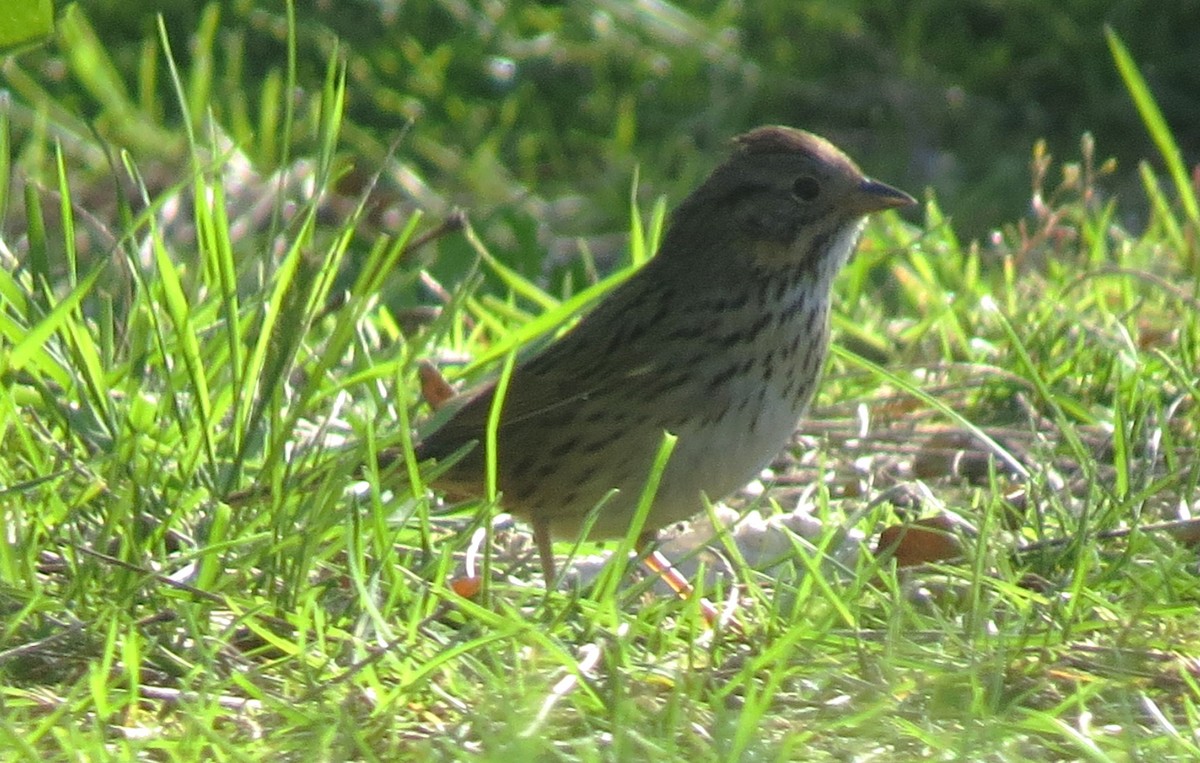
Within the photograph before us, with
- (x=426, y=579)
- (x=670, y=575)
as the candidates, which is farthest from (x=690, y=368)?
(x=426, y=579)

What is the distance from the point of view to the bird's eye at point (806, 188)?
4.79 meters

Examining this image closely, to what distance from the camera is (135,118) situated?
7145 millimetres

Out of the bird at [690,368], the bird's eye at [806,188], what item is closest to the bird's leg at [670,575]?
the bird at [690,368]

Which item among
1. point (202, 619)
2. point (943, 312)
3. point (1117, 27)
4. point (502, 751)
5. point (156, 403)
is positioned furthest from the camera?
point (1117, 27)

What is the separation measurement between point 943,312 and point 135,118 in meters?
3.10

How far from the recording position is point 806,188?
479 centimetres

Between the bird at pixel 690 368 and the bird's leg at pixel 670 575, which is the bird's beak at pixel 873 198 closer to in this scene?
the bird at pixel 690 368

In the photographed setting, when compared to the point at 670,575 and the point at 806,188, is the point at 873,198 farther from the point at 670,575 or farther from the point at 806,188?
the point at 670,575

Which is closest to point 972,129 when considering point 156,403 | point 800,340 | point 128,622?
point 800,340

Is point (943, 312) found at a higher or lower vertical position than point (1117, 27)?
lower

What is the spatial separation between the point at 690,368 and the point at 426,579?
3.03 ft

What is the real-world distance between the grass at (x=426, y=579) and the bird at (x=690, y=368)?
0.39 ft

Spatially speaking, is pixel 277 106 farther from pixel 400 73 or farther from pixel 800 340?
pixel 800 340

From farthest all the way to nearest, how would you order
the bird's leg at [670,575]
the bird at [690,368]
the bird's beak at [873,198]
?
the bird's beak at [873,198] < the bird at [690,368] < the bird's leg at [670,575]
